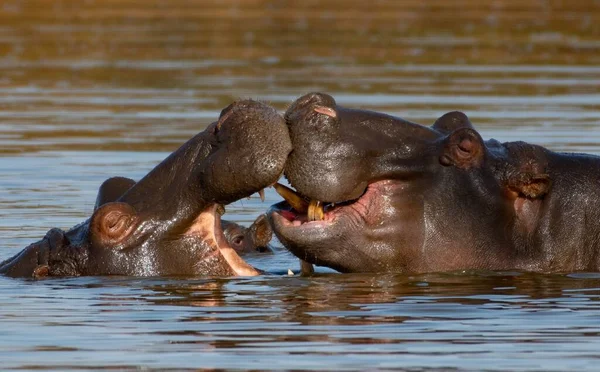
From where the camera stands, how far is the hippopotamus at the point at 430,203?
8.78 meters

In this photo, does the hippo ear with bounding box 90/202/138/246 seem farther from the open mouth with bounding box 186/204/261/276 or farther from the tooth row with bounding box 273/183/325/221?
the tooth row with bounding box 273/183/325/221

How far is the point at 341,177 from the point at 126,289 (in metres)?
1.40

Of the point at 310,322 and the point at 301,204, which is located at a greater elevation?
the point at 301,204

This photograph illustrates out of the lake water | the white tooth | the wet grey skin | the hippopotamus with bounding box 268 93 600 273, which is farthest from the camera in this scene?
the white tooth

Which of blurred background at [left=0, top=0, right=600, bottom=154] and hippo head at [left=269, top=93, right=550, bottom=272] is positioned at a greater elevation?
blurred background at [left=0, top=0, right=600, bottom=154]

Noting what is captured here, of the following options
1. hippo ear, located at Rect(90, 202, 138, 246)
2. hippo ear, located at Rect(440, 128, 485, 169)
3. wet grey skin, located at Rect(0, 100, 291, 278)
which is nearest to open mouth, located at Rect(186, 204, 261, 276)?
wet grey skin, located at Rect(0, 100, 291, 278)

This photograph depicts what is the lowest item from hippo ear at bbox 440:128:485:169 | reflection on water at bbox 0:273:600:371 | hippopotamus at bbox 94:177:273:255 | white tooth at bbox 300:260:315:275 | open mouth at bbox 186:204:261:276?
reflection on water at bbox 0:273:600:371

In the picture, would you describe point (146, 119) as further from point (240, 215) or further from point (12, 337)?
point (12, 337)

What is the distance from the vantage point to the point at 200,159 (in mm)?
8906

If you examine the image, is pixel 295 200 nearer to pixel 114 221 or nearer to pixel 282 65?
pixel 114 221

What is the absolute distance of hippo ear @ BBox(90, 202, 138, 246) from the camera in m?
9.06

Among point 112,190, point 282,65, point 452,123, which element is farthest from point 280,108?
point 452,123

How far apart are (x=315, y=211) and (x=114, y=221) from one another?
1.14 metres

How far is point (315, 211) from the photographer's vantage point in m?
8.95
